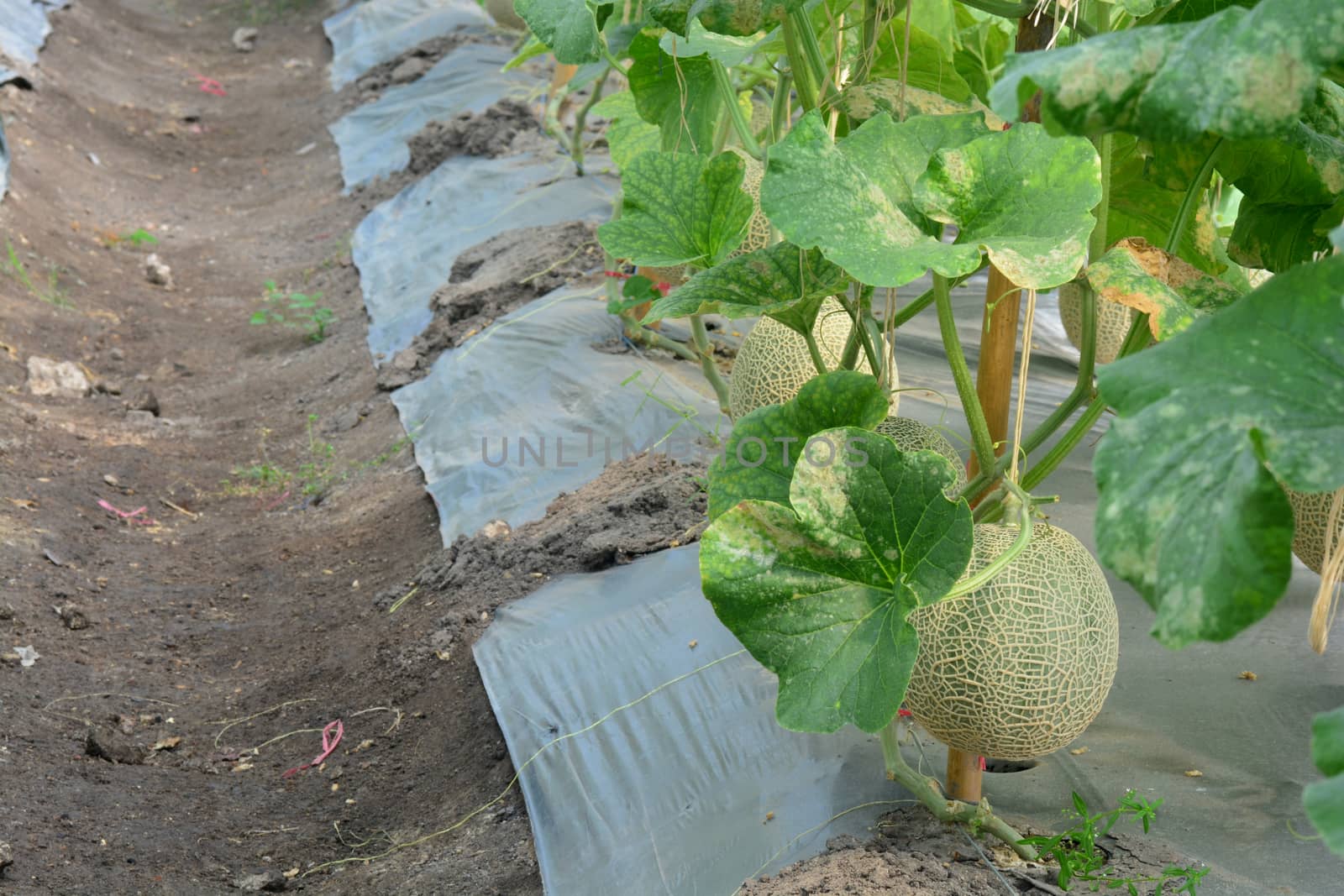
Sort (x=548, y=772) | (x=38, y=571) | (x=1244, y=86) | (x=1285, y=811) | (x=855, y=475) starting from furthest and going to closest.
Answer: (x=38, y=571), (x=548, y=772), (x=1285, y=811), (x=855, y=475), (x=1244, y=86)

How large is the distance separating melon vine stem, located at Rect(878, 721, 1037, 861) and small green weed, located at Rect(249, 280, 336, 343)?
12.3 ft

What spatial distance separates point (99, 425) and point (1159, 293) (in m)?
3.69

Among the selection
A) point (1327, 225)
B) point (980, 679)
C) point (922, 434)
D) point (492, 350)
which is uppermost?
point (1327, 225)

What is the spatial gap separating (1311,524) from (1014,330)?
465 mm

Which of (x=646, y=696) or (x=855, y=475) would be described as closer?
→ (x=855, y=475)

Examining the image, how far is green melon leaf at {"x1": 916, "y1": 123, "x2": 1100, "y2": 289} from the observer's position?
3.78ft

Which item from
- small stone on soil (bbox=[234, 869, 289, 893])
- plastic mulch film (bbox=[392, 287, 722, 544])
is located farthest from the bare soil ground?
plastic mulch film (bbox=[392, 287, 722, 544])

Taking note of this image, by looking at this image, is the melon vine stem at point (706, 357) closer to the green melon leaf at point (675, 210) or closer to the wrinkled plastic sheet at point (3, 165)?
the green melon leaf at point (675, 210)

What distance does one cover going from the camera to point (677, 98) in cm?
211

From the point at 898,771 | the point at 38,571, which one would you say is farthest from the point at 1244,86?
the point at 38,571

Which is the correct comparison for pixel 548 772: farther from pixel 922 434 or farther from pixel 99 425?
pixel 99 425

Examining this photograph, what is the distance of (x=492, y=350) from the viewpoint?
371 cm

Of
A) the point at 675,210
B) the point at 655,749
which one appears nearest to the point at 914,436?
the point at 675,210

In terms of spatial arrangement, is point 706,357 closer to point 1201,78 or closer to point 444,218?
point 1201,78
